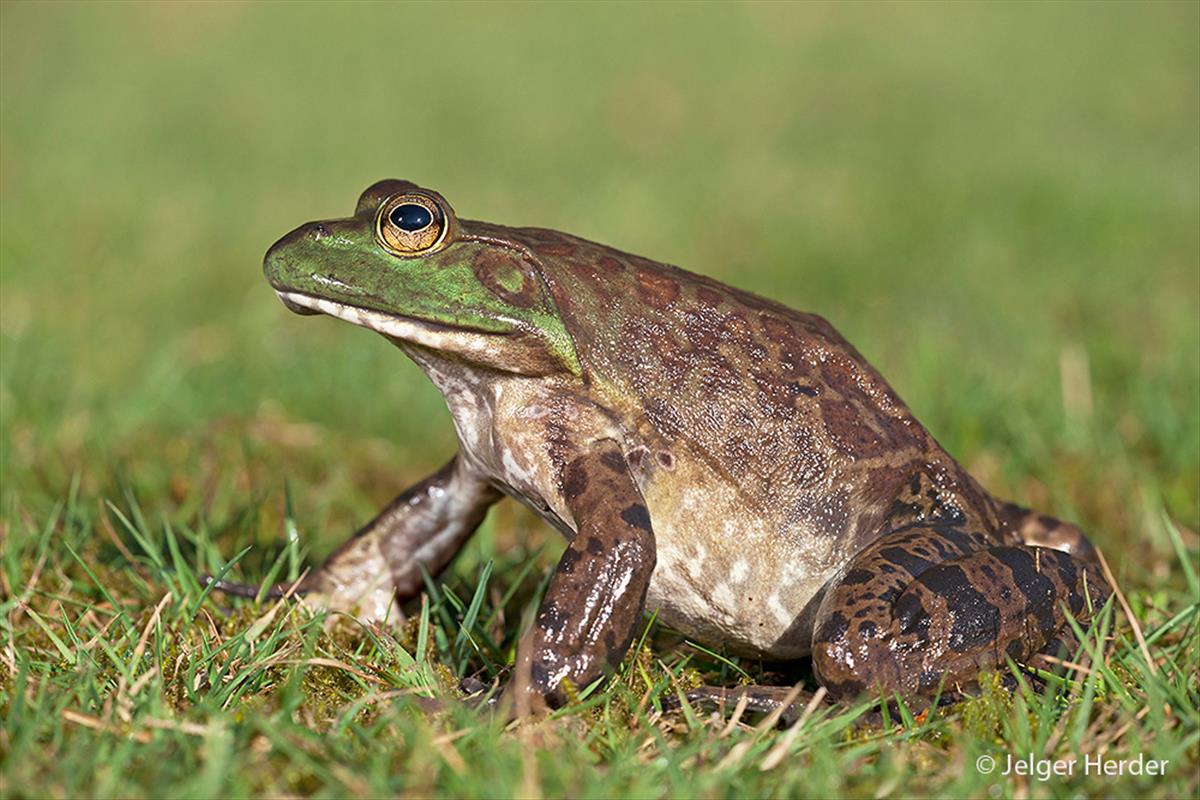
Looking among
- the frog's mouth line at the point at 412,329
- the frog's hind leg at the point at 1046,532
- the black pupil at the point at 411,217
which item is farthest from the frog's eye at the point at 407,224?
the frog's hind leg at the point at 1046,532

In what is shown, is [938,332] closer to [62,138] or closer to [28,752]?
[28,752]

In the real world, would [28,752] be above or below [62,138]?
below

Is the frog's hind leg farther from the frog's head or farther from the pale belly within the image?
the frog's head

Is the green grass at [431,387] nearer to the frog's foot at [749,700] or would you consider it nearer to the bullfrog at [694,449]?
the frog's foot at [749,700]

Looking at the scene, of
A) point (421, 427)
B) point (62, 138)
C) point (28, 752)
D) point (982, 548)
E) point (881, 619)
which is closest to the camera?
point (28, 752)

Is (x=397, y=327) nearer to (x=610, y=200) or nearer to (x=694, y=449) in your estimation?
(x=694, y=449)

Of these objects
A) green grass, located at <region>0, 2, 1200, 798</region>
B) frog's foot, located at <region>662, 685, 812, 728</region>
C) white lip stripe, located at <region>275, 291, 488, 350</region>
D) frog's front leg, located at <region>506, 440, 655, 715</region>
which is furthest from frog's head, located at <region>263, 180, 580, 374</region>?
frog's foot, located at <region>662, 685, 812, 728</region>

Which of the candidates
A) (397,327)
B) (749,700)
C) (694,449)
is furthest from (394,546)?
(749,700)

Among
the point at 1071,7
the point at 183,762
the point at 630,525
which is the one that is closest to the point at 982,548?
the point at 630,525
